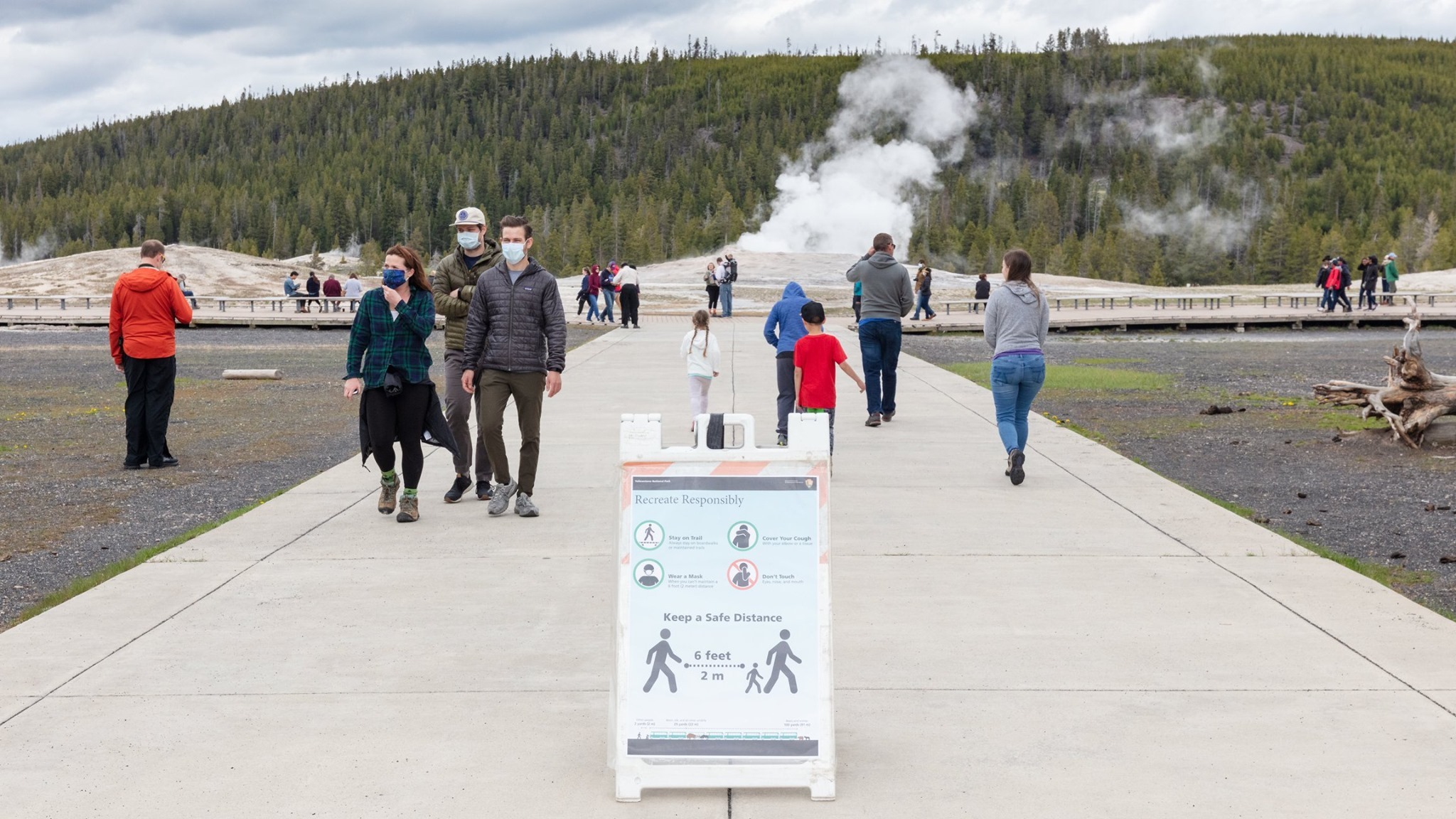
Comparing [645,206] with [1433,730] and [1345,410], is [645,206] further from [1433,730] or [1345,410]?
[1433,730]

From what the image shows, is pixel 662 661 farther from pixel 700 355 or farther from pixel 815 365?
pixel 700 355

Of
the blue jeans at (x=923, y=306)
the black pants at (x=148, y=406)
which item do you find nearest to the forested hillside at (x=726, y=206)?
the blue jeans at (x=923, y=306)

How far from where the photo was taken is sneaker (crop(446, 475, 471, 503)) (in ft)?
29.5

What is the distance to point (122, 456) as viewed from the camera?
1187 centimetres

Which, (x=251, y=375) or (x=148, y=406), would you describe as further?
(x=251, y=375)

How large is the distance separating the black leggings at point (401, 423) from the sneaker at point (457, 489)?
23.3 inches

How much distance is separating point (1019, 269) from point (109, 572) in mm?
6152

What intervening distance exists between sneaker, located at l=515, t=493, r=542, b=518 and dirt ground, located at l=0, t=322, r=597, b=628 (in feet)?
6.59

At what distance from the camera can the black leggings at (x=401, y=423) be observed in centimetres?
823

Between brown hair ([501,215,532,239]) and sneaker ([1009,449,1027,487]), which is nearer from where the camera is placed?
brown hair ([501,215,532,239])

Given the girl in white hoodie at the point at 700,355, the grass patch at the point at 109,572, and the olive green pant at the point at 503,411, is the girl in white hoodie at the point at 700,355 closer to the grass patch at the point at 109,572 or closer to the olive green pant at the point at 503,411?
the olive green pant at the point at 503,411

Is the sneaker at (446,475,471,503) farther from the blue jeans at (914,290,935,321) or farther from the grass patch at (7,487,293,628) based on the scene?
the blue jeans at (914,290,935,321)

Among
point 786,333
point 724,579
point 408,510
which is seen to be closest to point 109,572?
point 408,510

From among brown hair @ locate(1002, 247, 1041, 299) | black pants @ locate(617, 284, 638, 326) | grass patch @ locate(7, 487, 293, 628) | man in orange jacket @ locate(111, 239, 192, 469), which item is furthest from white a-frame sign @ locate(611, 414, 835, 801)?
black pants @ locate(617, 284, 638, 326)
